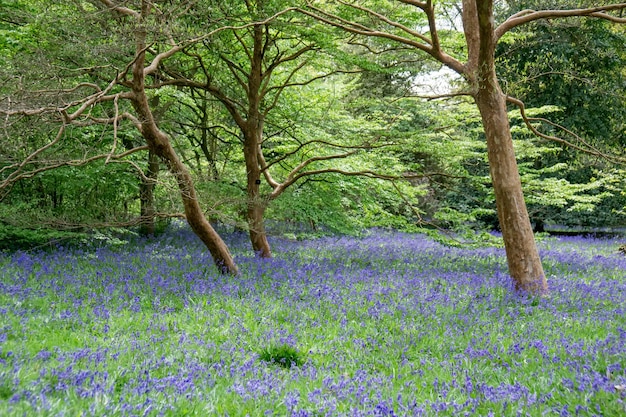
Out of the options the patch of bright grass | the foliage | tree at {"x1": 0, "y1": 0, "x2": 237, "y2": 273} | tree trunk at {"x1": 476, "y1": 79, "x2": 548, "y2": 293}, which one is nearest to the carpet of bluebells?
the patch of bright grass

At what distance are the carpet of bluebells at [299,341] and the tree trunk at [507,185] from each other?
686mm

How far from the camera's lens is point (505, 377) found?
452cm

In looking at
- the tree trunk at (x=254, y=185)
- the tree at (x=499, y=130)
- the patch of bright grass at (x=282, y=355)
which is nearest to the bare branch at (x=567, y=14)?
the tree at (x=499, y=130)

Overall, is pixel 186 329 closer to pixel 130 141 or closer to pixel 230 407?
pixel 230 407

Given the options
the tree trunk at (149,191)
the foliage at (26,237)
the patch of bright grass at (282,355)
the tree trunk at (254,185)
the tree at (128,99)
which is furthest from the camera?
the tree trunk at (254,185)

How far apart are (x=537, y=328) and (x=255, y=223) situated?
6380 mm

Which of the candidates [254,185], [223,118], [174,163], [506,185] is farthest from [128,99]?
[223,118]

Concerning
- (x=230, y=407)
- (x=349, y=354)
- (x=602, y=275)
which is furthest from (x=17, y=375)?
(x=602, y=275)

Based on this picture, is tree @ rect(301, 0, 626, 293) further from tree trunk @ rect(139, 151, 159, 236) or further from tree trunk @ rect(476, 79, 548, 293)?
tree trunk @ rect(139, 151, 159, 236)

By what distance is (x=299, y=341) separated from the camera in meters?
5.33

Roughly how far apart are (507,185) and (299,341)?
5.03 meters

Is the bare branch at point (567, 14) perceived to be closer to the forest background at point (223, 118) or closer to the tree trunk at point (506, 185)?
the tree trunk at point (506, 185)

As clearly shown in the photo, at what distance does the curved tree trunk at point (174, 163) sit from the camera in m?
8.01

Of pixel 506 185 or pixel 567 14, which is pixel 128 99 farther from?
pixel 567 14
